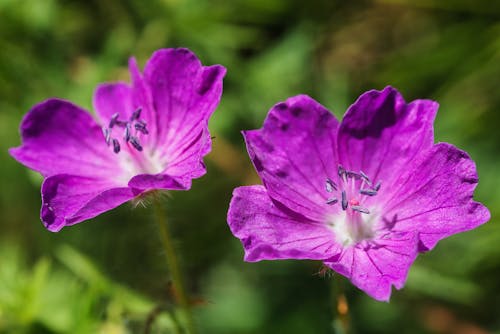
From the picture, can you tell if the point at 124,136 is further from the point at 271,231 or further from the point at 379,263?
the point at 379,263

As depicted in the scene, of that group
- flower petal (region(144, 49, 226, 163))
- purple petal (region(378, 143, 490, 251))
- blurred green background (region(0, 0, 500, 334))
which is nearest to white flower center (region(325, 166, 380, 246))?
purple petal (region(378, 143, 490, 251))

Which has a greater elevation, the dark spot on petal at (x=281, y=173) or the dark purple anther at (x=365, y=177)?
the dark purple anther at (x=365, y=177)

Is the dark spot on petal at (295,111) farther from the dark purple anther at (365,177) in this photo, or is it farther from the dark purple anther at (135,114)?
the dark purple anther at (135,114)

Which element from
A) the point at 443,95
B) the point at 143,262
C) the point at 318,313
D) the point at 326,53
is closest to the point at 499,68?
the point at 443,95

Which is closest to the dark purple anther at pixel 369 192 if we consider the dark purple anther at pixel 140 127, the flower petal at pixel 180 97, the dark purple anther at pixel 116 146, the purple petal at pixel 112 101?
the flower petal at pixel 180 97

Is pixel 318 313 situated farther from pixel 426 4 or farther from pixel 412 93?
pixel 426 4

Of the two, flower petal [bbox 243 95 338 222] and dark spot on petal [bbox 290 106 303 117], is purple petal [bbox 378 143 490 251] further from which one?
dark spot on petal [bbox 290 106 303 117]
